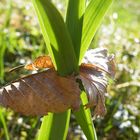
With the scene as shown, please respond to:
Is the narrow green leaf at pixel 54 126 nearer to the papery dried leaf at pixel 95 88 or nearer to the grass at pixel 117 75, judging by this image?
the papery dried leaf at pixel 95 88

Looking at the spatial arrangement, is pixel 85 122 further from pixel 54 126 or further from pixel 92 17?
pixel 92 17

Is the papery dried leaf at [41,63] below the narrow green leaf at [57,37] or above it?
below

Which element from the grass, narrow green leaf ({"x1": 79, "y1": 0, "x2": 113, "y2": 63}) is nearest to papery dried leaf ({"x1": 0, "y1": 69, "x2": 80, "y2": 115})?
narrow green leaf ({"x1": 79, "y1": 0, "x2": 113, "y2": 63})

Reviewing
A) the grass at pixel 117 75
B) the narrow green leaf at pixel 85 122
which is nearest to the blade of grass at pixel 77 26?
the narrow green leaf at pixel 85 122

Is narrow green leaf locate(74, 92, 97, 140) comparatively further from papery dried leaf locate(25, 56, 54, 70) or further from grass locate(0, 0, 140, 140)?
grass locate(0, 0, 140, 140)

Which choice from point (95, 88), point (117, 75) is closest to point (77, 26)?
point (95, 88)

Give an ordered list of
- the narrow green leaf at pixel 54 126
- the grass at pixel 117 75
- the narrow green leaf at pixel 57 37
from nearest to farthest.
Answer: the narrow green leaf at pixel 57 37
the narrow green leaf at pixel 54 126
the grass at pixel 117 75
